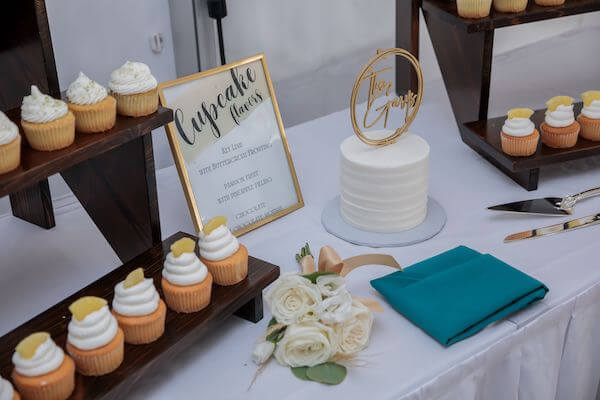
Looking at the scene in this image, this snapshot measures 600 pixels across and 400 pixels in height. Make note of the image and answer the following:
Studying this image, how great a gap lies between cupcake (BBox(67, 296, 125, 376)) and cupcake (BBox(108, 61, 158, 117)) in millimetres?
303

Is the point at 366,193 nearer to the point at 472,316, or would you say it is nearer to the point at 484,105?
the point at 472,316

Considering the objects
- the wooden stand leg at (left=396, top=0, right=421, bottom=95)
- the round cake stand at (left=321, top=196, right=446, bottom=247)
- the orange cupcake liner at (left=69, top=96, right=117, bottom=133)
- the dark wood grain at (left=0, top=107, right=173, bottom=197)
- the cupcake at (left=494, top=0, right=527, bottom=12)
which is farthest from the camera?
the wooden stand leg at (left=396, top=0, right=421, bottom=95)

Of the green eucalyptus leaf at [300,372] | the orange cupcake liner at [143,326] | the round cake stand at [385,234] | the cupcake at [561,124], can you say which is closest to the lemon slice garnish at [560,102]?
the cupcake at [561,124]

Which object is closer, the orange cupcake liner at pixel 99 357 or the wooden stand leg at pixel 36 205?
the orange cupcake liner at pixel 99 357

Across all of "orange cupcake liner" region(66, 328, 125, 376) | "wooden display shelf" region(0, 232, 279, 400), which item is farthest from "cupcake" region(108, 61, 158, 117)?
"orange cupcake liner" region(66, 328, 125, 376)

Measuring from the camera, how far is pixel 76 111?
3.18ft

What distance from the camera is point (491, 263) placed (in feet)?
3.59

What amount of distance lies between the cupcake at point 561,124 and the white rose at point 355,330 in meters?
0.62

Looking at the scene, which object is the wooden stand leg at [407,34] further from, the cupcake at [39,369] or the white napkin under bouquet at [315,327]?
the cupcake at [39,369]

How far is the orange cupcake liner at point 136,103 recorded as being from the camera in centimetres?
102

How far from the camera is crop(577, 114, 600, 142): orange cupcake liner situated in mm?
1399

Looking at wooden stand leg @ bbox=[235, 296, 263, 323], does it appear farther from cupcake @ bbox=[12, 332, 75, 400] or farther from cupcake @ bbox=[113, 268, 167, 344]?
cupcake @ bbox=[12, 332, 75, 400]

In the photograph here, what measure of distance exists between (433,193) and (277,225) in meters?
0.31

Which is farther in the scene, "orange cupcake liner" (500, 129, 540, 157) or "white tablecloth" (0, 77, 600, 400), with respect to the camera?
"orange cupcake liner" (500, 129, 540, 157)
